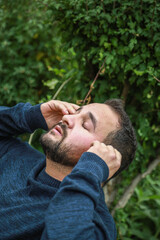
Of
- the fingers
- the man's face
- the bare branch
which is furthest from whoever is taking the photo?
the bare branch

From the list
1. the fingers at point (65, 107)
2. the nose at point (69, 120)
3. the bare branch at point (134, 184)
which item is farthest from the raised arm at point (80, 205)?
the bare branch at point (134, 184)

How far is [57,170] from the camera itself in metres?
1.59

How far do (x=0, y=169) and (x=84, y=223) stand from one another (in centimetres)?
87

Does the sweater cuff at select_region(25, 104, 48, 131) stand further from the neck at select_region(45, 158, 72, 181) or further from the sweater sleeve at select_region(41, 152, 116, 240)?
the sweater sleeve at select_region(41, 152, 116, 240)

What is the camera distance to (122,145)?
1.69 metres

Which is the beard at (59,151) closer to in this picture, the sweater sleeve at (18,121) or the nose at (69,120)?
the nose at (69,120)

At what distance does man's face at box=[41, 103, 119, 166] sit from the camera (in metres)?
1.54

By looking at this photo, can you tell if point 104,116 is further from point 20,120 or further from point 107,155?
point 20,120

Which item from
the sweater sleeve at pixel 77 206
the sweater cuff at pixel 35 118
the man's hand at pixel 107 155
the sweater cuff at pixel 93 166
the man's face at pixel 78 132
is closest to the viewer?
the sweater sleeve at pixel 77 206

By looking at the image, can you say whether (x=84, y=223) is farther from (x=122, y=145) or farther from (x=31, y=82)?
(x=31, y=82)

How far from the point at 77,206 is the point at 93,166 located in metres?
0.23

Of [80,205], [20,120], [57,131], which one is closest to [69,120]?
[57,131]

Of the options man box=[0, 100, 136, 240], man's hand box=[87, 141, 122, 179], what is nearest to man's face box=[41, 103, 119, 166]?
man box=[0, 100, 136, 240]

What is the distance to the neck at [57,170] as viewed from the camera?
158 cm
